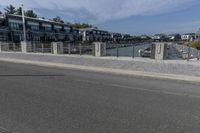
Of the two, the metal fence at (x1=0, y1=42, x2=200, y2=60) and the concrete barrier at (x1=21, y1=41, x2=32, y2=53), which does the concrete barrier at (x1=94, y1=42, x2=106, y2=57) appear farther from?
the concrete barrier at (x1=21, y1=41, x2=32, y2=53)

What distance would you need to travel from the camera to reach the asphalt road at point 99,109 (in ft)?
15.0

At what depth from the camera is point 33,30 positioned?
7388 centimetres

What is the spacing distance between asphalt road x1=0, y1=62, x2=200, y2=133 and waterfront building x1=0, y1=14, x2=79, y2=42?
192ft

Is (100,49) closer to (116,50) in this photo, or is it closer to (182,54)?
(116,50)

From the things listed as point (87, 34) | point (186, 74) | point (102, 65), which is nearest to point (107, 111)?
point (186, 74)

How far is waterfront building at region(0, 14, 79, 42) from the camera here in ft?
205

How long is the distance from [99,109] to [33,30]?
72984mm

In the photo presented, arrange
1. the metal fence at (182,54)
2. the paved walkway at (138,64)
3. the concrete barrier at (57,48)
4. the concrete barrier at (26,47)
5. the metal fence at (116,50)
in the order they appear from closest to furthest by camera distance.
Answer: the paved walkway at (138,64) → the metal fence at (182,54) → the metal fence at (116,50) → the concrete barrier at (57,48) → the concrete barrier at (26,47)

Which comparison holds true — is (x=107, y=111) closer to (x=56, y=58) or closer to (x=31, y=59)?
(x=56, y=58)

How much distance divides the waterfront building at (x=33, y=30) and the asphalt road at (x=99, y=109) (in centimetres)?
5843

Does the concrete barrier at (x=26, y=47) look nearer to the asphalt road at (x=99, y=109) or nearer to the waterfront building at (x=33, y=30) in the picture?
the asphalt road at (x=99, y=109)

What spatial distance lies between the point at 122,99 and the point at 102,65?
27.7 feet

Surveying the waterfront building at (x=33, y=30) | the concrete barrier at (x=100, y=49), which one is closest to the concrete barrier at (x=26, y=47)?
the concrete barrier at (x=100, y=49)

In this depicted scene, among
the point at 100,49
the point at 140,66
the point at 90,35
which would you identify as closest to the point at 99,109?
the point at 140,66
